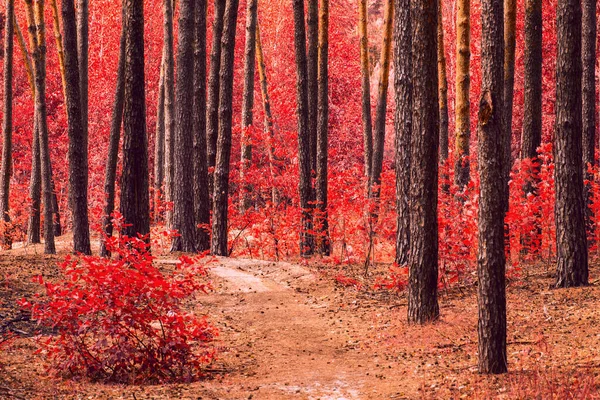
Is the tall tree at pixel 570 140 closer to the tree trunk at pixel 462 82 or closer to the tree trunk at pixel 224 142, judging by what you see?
the tree trunk at pixel 462 82

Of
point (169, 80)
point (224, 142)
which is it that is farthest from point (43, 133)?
point (169, 80)

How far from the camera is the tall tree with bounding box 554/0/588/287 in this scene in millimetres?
10094

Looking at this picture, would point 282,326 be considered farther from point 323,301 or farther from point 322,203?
point 322,203

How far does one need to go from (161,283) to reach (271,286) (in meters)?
6.05

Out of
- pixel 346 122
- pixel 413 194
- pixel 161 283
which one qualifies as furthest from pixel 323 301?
pixel 346 122

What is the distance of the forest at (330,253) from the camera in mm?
7141

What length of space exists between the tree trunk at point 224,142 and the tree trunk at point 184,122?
68 cm

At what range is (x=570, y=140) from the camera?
1012cm

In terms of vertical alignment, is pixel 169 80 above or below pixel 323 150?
above

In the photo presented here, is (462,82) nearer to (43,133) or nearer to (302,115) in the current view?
(302,115)

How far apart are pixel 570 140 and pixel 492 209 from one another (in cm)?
389

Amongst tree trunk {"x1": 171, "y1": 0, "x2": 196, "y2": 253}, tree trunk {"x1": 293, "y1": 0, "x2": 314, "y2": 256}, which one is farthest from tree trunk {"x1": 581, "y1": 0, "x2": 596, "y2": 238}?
tree trunk {"x1": 171, "y1": 0, "x2": 196, "y2": 253}

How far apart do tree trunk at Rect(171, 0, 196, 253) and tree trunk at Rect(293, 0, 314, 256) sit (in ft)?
8.44

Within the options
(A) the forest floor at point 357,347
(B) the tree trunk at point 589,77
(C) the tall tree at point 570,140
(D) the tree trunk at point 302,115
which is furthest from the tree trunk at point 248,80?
(C) the tall tree at point 570,140
